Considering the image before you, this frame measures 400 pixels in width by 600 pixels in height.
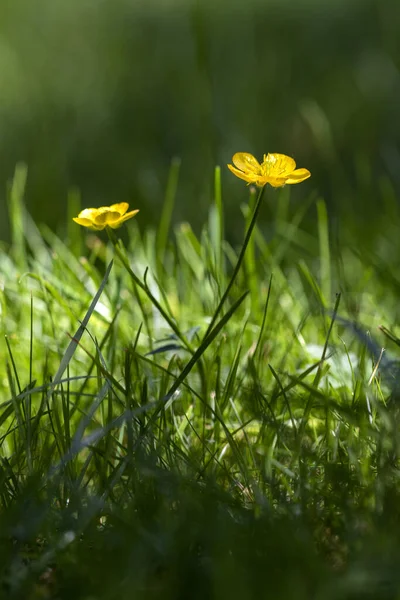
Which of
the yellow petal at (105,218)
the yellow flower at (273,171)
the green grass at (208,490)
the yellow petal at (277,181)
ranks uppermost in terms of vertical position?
the yellow flower at (273,171)

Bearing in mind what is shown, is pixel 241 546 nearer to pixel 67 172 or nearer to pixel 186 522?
pixel 186 522

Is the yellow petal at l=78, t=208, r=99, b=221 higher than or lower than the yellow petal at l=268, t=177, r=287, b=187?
lower

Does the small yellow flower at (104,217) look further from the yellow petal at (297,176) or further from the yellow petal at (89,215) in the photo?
the yellow petal at (297,176)

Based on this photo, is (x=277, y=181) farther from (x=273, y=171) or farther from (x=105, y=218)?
(x=105, y=218)

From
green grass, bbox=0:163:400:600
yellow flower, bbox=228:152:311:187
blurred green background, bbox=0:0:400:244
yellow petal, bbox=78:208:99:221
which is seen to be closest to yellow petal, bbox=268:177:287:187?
yellow flower, bbox=228:152:311:187

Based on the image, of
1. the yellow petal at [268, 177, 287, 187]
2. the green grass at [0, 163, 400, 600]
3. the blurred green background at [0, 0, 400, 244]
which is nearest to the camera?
the green grass at [0, 163, 400, 600]

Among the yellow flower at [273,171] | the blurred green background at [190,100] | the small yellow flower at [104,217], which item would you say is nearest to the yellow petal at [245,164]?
the yellow flower at [273,171]

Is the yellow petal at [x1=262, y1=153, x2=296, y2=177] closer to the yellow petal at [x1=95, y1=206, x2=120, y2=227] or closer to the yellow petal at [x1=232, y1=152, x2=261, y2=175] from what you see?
the yellow petal at [x1=232, y1=152, x2=261, y2=175]

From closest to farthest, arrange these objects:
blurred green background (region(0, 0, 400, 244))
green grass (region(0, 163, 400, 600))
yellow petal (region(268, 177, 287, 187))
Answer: green grass (region(0, 163, 400, 600))
yellow petal (region(268, 177, 287, 187))
blurred green background (region(0, 0, 400, 244))

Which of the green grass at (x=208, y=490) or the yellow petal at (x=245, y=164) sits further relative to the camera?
the yellow petal at (x=245, y=164)
